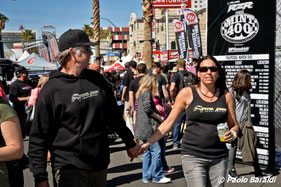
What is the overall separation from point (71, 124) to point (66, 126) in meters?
0.05

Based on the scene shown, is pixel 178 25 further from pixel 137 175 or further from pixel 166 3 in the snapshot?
pixel 137 175

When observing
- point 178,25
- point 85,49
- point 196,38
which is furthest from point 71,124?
point 178,25

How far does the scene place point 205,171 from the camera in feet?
10.6

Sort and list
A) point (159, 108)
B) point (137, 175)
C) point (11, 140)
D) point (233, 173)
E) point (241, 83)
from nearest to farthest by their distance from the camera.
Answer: point (11, 140) → point (241, 83) → point (233, 173) → point (159, 108) → point (137, 175)

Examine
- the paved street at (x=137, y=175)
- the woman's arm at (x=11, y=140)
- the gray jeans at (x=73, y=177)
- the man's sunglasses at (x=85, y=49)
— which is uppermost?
the man's sunglasses at (x=85, y=49)

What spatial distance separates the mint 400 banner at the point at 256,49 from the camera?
5629 mm

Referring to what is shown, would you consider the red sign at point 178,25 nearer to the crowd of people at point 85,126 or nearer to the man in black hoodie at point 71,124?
the crowd of people at point 85,126

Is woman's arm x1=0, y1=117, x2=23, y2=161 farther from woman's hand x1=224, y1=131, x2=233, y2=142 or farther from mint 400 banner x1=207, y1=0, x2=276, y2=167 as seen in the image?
mint 400 banner x1=207, y1=0, x2=276, y2=167

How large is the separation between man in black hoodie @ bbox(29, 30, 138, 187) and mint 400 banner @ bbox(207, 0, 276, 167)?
162 inches


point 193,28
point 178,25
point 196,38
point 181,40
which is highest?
point 178,25

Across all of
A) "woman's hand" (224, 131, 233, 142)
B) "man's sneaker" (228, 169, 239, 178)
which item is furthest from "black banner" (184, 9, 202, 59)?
"woman's hand" (224, 131, 233, 142)

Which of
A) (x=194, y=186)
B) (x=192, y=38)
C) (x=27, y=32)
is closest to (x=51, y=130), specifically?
(x=194, y=186)

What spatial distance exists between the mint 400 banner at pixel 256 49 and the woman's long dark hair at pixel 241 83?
0.60 m

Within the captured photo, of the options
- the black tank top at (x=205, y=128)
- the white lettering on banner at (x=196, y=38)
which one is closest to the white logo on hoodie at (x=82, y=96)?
the black tank top at (x=205, y=128)
